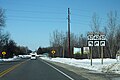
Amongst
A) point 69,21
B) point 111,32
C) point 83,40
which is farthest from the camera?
point 83,40

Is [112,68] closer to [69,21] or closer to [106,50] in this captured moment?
[69,21]

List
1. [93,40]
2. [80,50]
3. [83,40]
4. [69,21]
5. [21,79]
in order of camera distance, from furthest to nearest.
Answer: [83,40] → [80,50] → [69,21] → [93,40] → [21,79]

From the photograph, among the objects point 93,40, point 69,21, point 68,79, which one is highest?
point 69,21

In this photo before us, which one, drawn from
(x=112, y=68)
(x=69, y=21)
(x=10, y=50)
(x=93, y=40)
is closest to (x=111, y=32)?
(x=69, y=21)

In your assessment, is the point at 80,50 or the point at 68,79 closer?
the point at 68,79

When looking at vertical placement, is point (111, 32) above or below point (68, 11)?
below

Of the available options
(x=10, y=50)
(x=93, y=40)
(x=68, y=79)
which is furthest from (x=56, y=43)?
(x=68, y=79)

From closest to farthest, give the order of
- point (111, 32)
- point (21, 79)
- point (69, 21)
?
point (21, 79)
point (69, 21)
point (111, 32)

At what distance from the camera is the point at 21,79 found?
63.5 feet

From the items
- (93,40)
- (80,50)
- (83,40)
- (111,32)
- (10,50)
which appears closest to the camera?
(93,40)

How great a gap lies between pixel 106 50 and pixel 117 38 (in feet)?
35.7

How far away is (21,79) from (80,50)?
65503 millimetres

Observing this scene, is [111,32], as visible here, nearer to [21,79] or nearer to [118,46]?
[118,46]

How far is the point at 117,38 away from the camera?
76.8m
